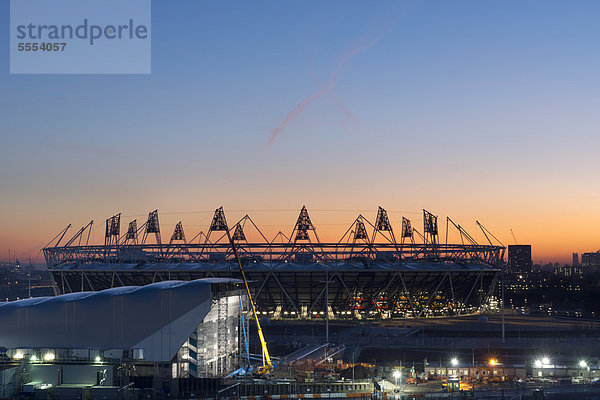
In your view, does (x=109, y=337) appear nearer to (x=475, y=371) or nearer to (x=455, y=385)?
(x=455, y=385)

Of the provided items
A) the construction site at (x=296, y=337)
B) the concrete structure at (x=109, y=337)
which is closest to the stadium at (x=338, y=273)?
the construction site at (x=296, y=337)

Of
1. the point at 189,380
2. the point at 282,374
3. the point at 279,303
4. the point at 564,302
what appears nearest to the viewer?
the point at 189,380

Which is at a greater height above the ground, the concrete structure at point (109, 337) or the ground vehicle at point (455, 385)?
the concrete structure at point (109, 337)

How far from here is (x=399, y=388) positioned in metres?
48.3

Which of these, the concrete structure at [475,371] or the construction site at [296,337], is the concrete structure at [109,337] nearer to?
the construction site at [296,337]

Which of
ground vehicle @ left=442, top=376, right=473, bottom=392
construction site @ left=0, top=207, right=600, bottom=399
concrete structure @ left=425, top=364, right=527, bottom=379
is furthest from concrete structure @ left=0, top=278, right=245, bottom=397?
concrete structure @ left=425, top=364, right=527, bottom=379

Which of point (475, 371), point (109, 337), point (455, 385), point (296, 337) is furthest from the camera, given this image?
point (296, 337)

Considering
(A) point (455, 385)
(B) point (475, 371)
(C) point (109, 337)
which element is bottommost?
(A) point (455, 385)

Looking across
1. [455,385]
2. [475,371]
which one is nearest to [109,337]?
[455,385]

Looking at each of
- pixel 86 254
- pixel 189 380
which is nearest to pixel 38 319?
pixel 189 380

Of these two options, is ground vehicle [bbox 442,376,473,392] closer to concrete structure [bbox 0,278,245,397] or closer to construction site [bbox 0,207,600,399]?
construction site [bbox 0,207,600,399]

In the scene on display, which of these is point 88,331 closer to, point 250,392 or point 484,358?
point 250,392

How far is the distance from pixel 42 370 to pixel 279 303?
55.7 m

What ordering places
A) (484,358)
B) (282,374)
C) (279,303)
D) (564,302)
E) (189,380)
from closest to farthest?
(189,380) → (282,374) → (484,358) → (279,303) → (564,302)
